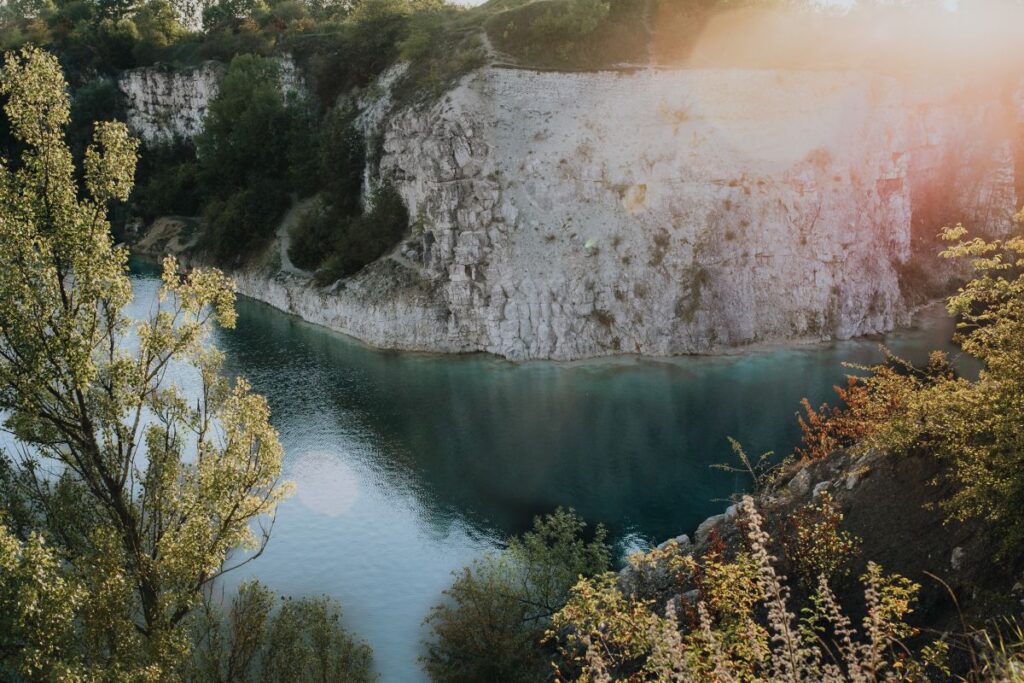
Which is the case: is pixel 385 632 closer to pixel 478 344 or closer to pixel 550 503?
pixel 550 503

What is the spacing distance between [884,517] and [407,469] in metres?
20.2

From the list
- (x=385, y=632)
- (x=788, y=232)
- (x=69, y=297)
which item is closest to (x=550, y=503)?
(x=385, y=632)

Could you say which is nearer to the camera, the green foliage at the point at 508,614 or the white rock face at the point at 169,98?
the green foliage at the point at 508,614

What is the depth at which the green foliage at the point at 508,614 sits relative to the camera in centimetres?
1800

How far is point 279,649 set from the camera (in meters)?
15.8

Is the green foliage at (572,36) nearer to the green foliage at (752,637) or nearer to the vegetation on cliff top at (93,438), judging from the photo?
the green foliage at (752,637)

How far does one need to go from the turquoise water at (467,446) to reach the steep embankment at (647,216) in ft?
8.05

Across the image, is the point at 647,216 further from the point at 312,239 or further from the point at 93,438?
the point at 93,438

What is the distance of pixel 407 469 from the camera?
3180cm

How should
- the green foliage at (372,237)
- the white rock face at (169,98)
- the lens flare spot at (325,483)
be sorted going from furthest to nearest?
the white rock face at (169,98), the green foliage at (372,237), the lens flare spot at (325,483)

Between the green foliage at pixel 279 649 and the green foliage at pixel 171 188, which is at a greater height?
the green foliage at pixel 171 188

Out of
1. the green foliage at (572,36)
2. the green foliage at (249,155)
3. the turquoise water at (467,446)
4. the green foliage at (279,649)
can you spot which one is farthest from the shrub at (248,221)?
the green foliage at (279,649)

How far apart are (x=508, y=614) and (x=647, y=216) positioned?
109 ft

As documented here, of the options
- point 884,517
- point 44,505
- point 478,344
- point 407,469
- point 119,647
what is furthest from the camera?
point 478,344
